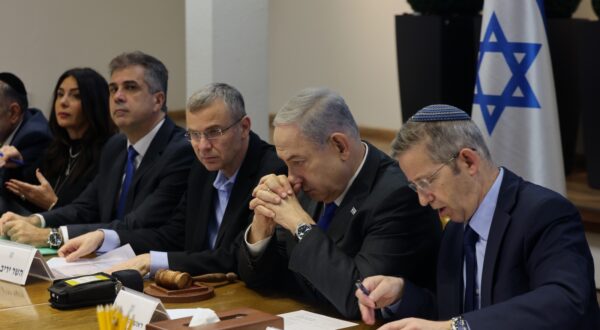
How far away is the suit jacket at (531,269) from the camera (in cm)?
266

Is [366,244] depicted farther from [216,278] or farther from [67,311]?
[67,311]

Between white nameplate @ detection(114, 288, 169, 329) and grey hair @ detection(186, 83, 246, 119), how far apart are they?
4.01 ft

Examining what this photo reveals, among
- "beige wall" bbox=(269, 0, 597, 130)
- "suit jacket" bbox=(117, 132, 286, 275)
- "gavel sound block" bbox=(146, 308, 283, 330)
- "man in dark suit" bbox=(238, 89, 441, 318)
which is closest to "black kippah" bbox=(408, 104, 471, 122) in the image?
"man in dark suit" bbox=(238, 89, 441, 318)

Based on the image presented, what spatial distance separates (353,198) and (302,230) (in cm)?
22

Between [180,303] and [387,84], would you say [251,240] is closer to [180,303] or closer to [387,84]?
[180,303]

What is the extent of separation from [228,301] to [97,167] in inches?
86.3

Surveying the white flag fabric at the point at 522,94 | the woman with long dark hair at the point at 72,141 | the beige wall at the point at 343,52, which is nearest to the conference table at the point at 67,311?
the woman with long dark hair at the point at 72,141

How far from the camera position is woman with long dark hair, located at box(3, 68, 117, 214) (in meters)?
5.29

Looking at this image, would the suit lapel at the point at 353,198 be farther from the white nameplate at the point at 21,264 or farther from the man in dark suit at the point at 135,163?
the man in dark suit at the point at 135,163

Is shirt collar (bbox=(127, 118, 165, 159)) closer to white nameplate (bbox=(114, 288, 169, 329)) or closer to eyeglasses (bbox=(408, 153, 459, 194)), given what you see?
white nameplate (bbox=(114, 288, 169, 329))

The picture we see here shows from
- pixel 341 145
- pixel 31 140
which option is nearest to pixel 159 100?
pixel 31 140

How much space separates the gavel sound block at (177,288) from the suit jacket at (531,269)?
72cm

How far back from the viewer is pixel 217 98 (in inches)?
159

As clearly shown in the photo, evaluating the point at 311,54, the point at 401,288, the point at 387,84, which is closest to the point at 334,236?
the point at 401,288
